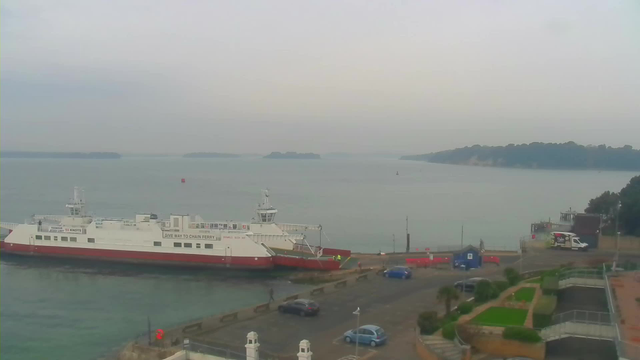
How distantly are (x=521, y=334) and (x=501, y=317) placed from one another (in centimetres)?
272

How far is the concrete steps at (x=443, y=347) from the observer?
12.9 m

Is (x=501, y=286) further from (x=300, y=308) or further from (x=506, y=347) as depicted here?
(x=300, y=308)

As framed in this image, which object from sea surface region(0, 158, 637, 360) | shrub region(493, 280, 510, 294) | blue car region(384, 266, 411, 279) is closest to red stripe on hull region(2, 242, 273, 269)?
sea surface region(0, 158, 637, 360)

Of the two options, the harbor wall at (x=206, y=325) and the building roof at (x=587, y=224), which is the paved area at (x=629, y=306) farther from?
the building roof at (x=587, y=224)

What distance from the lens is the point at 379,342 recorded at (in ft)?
48.0

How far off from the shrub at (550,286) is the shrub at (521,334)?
196 inches

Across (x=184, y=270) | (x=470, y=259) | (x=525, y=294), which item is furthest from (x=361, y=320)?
(x=184, y=270)

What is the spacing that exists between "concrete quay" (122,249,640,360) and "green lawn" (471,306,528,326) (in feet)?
6.66

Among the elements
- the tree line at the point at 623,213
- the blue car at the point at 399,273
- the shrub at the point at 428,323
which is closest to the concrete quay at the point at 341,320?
the blue car at the point at 399,273

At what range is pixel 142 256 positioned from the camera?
34.6 m

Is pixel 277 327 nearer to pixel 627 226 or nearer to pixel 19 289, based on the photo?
pixel 19 289

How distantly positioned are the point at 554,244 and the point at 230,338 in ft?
77.8

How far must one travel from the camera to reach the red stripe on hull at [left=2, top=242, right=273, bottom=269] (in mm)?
32719

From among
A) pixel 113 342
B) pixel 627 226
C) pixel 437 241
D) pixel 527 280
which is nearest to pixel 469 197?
pixel 437 241
